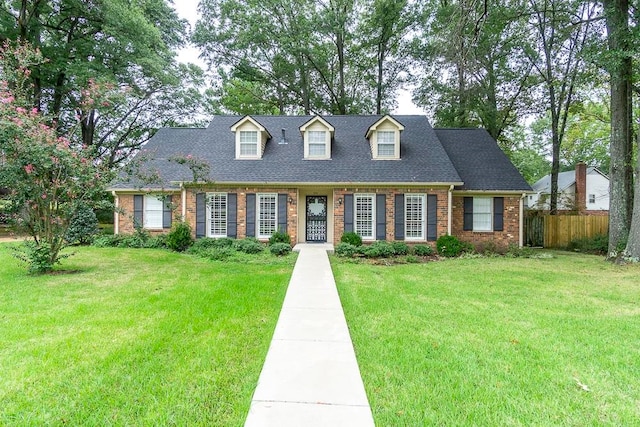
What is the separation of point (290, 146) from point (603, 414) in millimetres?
13205

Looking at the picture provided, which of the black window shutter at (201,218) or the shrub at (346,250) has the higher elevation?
the black window shutter at (201,218)

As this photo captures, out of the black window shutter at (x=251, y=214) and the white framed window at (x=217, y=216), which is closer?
the black window shutter at (x=251, y=214)

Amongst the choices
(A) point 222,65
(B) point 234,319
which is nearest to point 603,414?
(B) point 234,319

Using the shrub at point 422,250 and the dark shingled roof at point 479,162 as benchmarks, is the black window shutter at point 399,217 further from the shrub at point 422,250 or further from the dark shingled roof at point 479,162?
the dark shingled roof at point 479,162

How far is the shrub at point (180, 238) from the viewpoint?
12026mm

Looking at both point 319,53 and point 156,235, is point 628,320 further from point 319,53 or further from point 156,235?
point 319,53

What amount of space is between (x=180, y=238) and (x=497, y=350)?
37.1ft

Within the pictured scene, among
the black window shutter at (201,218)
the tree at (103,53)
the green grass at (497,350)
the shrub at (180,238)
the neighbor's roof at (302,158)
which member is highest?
the tree at (103,53)

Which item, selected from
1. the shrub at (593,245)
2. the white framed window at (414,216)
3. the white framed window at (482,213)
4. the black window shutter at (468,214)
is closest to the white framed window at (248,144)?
the white framed window at (414,216)

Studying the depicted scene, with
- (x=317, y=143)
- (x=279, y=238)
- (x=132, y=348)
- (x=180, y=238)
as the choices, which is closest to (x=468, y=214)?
(x=317, y=143)

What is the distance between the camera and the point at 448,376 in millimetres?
3055

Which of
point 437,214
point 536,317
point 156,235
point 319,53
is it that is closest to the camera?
point 536,317

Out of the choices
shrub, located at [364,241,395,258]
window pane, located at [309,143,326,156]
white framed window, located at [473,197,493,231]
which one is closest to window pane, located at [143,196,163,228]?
window pane, located at [309,143,326,156]

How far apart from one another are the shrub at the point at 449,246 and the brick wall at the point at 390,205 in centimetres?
43
